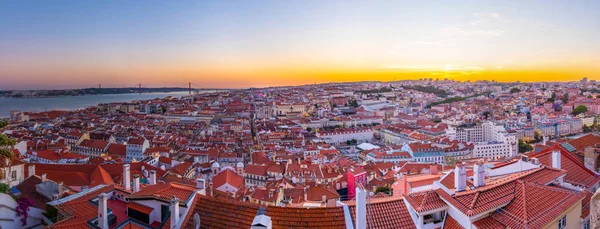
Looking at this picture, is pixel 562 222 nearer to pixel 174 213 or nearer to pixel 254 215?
pixel 254 215

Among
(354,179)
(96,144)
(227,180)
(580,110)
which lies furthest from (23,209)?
(580,110)

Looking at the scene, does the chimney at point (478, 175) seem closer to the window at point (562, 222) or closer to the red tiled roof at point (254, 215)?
the window at point (562, 222)

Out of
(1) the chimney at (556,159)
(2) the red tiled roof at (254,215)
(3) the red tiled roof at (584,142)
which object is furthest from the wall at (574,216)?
(3) the red tiled roof at (584,142)

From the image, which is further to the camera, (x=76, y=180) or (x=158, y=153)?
(x=158, y=153)

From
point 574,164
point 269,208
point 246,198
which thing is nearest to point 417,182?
point 574,164

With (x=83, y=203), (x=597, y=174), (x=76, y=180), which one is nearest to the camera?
(x=83, y=203)

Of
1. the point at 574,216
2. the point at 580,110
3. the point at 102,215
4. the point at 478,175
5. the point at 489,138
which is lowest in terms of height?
the point at 489,138

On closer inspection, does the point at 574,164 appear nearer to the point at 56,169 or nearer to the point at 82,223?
the point at 82,223

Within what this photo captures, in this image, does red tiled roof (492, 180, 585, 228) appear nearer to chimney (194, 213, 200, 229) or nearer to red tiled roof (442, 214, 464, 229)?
red tiled roof (442, 214, 464, 229)

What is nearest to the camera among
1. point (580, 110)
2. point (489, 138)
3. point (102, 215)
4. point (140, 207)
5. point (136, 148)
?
point (102, 215)

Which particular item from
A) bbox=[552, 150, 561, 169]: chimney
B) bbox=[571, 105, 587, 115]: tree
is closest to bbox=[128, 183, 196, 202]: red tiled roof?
bbox=[552, 150, 561, 169]: chimney
